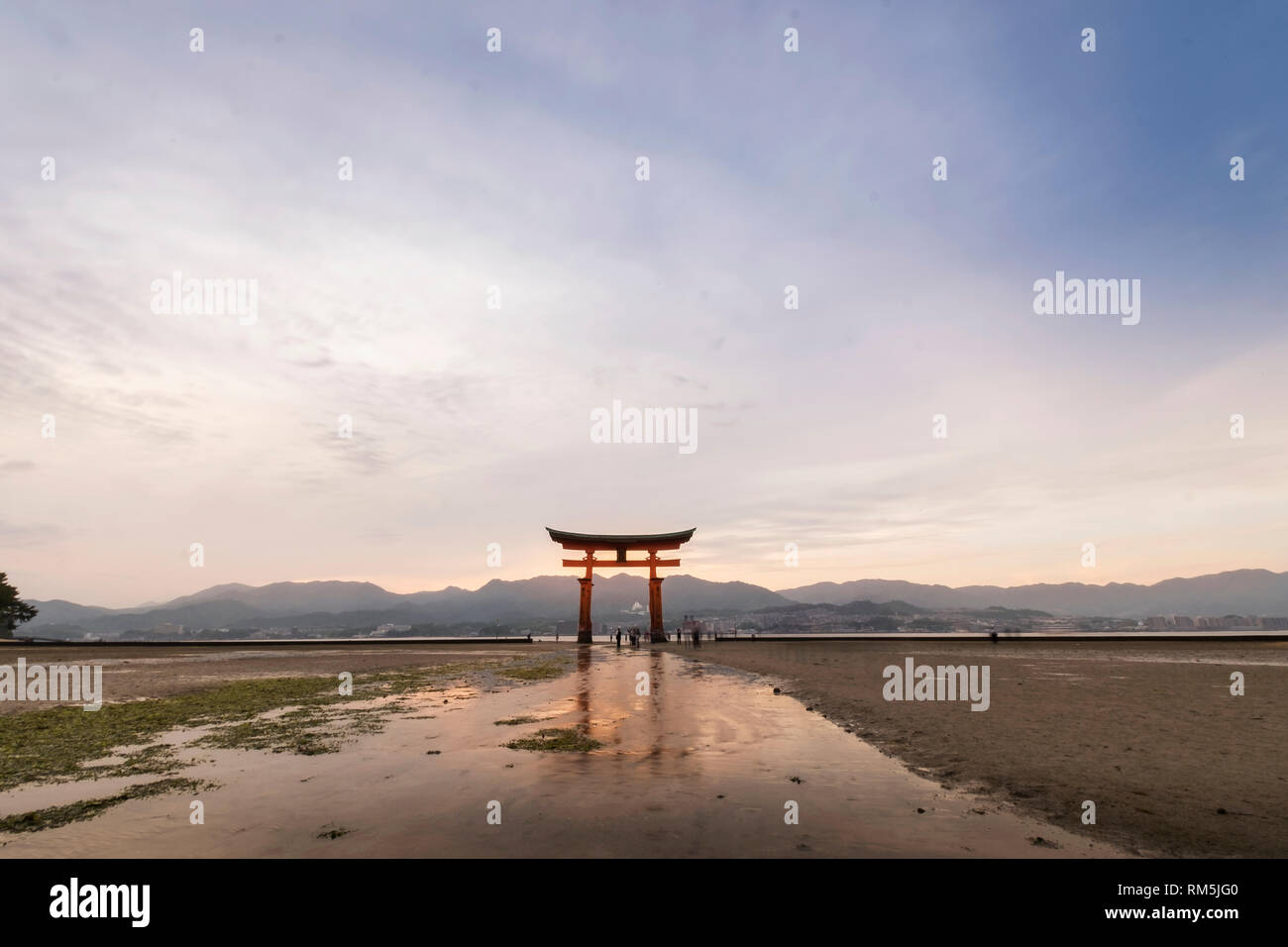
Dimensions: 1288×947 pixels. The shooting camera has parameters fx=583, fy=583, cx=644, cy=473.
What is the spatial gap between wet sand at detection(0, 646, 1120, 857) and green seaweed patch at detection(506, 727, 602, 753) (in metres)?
0.26

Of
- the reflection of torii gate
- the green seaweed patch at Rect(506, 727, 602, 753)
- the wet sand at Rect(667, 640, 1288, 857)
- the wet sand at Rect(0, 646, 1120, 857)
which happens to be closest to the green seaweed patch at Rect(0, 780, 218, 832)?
the wet sand at Rect(0, 646, 1120, 857)

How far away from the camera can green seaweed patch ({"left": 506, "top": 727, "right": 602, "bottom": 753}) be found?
9.71 meters

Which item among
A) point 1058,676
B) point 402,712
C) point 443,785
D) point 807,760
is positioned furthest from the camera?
point 1058,676

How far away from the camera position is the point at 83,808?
6.61m

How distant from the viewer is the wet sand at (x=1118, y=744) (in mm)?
6043

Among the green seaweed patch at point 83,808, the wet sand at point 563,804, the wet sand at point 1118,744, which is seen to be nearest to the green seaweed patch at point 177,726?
the wet sand at point 563,804

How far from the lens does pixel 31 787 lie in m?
7.55

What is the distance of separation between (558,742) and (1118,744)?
9447 mm

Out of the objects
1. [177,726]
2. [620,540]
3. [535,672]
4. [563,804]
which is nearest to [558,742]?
[563,804]

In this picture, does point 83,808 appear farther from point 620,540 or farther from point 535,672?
point 620,540
